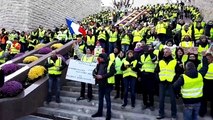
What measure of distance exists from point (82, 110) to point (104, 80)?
1492 millimetres

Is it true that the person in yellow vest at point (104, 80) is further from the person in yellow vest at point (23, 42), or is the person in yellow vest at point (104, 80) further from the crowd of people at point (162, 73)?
the person in yellow vest at point (23, 42)

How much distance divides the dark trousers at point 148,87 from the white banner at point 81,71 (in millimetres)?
1781

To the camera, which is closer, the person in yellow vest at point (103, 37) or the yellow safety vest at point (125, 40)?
the yellow safety vest at point (125, 40)

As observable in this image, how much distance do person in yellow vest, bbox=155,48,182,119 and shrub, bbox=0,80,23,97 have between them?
435 cm

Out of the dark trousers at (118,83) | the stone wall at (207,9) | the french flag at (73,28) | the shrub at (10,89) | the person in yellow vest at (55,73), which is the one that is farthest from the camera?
the stone wall at (207,9)

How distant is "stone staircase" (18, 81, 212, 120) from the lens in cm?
1010

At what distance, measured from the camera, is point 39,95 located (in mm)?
11656

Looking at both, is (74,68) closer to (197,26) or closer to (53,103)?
(53,103)

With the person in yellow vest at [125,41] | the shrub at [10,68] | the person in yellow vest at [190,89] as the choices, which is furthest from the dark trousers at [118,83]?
the shrub at [10,68]

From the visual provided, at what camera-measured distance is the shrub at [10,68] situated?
12.8 metres

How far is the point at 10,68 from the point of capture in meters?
12.9

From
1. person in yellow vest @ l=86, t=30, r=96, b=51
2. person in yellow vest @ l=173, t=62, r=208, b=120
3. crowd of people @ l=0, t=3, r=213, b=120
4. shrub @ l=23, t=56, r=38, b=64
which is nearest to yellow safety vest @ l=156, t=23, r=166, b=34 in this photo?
crowd of people @ l=0, t=3, r=213, b=120

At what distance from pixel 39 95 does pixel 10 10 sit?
1595cm

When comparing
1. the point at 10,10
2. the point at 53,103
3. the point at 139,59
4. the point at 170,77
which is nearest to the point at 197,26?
the point at 139,59
